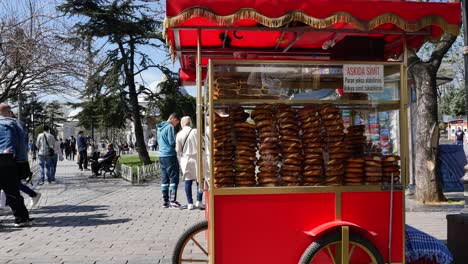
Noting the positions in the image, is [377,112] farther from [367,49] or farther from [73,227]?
[73,227]

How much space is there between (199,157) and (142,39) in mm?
18024

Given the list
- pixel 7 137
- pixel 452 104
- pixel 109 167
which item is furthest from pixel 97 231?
pixel 452 104

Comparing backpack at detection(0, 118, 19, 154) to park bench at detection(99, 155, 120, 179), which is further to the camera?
park bench at detection(99, 155, 120, 179)

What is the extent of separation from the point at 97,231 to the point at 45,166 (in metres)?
9.29

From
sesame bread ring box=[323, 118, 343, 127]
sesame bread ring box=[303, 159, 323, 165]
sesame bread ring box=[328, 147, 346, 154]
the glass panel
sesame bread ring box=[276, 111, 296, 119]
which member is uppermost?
the glass panel

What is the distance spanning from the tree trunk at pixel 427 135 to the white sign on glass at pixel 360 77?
6.62 m

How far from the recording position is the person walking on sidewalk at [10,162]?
793cm

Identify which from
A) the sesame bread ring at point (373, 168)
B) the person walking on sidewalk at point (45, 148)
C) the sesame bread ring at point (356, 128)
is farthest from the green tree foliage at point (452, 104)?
the sesame bread ring at point (373, 168)

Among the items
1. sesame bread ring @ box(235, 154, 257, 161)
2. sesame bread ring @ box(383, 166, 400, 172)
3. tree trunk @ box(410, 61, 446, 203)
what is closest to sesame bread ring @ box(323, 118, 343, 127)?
sesame bread ring @ box(383, 166, 400, 172)

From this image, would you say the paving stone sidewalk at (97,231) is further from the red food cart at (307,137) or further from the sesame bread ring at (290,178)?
the sesame bread ring at (290,178)

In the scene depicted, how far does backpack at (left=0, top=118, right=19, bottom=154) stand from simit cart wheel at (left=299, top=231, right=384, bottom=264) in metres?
5.87

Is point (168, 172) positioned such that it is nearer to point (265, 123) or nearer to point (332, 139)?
point (265, 123)

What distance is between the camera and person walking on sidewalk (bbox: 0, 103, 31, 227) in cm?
793

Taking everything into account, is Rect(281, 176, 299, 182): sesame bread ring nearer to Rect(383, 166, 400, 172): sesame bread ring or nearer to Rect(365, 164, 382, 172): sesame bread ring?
Rect(365, 164, 382, 172): sesame bread ring
